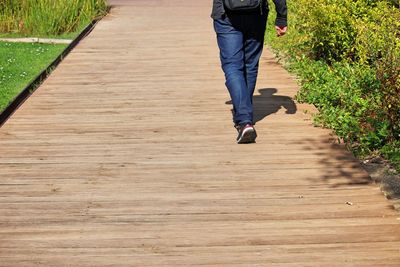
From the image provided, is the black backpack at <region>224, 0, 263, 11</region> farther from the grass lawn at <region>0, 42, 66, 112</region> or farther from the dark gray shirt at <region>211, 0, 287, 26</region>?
the grass lawn at <region>0, 42, 66, 112</region>

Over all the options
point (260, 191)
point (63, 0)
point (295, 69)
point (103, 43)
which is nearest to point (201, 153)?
point (260, 191)

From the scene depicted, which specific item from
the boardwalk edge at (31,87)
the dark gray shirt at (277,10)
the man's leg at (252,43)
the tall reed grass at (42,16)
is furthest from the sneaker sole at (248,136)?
the tall reed grass at (42,16)

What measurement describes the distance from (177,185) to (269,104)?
309 cm

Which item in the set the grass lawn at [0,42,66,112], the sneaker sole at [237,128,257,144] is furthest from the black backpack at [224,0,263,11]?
the grass lawn at [0,42,66,112]

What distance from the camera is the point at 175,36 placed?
50.2 feet

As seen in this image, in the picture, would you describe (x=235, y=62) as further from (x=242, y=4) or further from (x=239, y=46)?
(x=242, y=4)

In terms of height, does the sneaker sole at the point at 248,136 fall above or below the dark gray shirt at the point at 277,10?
below

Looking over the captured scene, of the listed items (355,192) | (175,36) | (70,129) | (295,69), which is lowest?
(175,36)

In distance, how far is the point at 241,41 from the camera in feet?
25.5

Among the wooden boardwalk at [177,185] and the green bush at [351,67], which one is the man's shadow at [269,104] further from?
the green bush at [351,67]

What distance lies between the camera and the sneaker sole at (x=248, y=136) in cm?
757

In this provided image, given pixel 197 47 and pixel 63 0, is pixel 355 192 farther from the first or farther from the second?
pixel 63 0

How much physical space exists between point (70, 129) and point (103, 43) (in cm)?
641

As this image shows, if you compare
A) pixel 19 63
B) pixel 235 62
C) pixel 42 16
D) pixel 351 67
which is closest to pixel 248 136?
pixel 235 62
